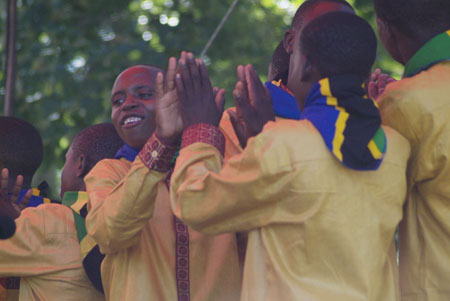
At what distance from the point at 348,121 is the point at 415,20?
687 mm

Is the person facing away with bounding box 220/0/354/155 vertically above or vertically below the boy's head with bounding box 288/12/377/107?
below

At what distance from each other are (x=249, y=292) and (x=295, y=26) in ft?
4.33

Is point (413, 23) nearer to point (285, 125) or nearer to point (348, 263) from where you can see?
point (285, 125)

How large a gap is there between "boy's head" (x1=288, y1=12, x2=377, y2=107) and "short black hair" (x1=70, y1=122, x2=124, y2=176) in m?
1.93

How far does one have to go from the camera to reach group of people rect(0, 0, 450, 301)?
308 centimetres

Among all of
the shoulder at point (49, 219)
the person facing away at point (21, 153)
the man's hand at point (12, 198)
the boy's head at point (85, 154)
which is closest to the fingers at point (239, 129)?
the man's hand at point (12, 198)

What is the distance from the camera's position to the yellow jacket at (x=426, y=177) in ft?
10.9

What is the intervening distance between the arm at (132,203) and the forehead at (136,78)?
26.9 inches

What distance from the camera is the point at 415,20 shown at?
356 centimetres

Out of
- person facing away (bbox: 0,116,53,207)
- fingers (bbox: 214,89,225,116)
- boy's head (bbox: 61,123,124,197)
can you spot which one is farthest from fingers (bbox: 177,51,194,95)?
person facing away (bbox: 0,116,53,207)

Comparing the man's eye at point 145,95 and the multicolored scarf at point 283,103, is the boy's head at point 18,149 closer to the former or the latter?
the man's eye at point 145,95

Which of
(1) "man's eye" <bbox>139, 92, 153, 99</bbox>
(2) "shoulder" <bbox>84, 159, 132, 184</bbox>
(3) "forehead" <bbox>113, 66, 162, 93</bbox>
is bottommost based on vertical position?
(2) "shoulder" <bbox>84, 159, 132, 184</bbox>

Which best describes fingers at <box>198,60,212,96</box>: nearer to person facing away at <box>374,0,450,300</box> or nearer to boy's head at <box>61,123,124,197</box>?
person facing away at <box>374,0,450,300</box>

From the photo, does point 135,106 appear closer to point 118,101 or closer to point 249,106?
point 118,101
